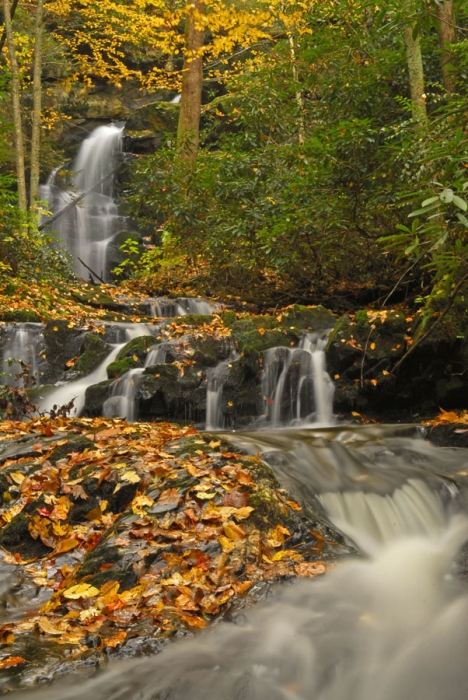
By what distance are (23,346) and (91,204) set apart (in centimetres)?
1130

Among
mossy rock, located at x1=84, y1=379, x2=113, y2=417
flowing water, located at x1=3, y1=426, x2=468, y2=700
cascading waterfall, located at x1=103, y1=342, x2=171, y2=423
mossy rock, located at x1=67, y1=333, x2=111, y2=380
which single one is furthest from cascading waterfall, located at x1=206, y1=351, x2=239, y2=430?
flowing water, located at x1=3, y1=426, x2=468, y2=700

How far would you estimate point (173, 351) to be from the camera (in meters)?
8.84

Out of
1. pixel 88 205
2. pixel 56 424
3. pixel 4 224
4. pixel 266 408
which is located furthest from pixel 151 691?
pixel 88 205

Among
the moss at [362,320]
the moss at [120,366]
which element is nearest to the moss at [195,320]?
the moss at [120,366]

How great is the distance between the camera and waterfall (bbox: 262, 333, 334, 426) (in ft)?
26.9

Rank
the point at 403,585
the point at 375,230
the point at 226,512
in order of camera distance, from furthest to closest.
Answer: the point at 375,230
the point at 226,512
the point at 403,585

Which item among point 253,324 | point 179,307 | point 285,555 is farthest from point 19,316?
point 285,555

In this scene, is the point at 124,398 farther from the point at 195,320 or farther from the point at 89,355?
the point at 195,320

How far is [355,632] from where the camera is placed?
2980 millimetres

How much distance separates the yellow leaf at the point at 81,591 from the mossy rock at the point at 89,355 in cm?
638

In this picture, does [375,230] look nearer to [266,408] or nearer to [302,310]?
[302,310]

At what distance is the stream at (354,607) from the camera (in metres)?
2.55

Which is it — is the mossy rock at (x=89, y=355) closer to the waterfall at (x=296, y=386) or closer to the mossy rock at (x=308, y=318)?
the waterfall at (x=296, y=386)

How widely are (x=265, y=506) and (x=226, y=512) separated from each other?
28 centimetres
